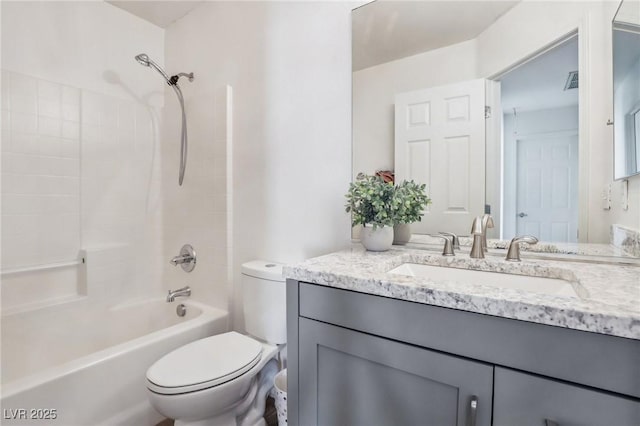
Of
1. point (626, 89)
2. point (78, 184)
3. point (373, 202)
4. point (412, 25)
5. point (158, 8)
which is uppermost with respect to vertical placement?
point (158, 8)

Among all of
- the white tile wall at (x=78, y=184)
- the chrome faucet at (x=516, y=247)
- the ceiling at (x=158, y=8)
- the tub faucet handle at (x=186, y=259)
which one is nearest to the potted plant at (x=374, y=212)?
the chrome faucet at (x=516, y=247)

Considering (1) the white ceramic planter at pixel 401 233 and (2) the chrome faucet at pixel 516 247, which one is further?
(1) the white ceramic planter at pixel 401 233

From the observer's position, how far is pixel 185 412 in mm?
1075

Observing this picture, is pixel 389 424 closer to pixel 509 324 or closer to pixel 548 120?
pixel 509 324

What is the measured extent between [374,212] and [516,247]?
0.48 meters

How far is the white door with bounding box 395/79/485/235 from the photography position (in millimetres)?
1125

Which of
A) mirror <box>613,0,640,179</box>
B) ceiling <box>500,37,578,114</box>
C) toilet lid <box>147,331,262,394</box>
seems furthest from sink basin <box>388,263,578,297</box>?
toilet lid <box>147,331,262,394</box>

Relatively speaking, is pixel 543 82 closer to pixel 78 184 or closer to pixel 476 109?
pixel 476 109

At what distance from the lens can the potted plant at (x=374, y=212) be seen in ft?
3.74

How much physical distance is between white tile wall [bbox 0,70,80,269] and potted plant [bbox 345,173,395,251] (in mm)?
1683

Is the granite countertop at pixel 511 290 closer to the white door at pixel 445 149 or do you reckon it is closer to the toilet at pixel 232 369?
the white door at pixel 445 149

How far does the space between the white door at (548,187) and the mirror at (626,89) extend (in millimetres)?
105

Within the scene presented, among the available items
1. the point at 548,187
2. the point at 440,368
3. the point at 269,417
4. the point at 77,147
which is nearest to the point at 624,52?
the point at 548,187

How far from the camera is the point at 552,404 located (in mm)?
544
